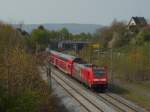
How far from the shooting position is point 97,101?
132 ft

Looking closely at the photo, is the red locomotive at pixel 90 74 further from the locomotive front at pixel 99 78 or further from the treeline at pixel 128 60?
the treeline at pixel 128 60

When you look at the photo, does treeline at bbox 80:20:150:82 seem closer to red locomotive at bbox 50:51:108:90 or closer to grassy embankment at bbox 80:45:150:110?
grassy embankment at bbox 80:45:150:110

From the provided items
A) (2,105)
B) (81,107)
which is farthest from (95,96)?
(2,105)

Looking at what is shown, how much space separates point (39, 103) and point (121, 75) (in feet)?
121

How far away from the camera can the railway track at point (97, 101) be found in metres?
36.0

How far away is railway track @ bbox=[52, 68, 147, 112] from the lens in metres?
36.0

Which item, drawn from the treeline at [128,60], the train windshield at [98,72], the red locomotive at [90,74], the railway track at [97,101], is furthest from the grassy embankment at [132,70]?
the railway track at [97,101]

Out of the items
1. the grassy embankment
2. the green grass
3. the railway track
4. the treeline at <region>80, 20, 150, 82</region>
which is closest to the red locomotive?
the railway track

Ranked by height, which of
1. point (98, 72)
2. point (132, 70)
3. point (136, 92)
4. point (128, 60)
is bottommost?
point (136, 92)

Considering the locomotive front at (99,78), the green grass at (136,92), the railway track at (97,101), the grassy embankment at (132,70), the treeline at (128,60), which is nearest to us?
the railway track at (97,101)

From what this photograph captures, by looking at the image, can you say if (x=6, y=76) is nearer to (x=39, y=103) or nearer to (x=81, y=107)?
(x=39, y=103)

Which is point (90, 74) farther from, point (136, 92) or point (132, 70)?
point (132, 70)

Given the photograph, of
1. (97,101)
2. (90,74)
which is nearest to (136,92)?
(90,74)

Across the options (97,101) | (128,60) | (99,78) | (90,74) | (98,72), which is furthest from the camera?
(128,60)
